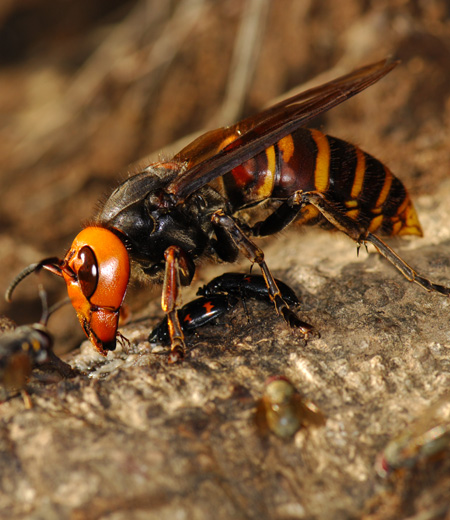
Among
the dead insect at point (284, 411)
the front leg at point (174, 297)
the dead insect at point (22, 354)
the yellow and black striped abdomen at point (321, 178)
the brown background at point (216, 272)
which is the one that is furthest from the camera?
the yellow and black striped abdomen at point (321, 178)

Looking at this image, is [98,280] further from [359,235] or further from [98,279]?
[359,235]

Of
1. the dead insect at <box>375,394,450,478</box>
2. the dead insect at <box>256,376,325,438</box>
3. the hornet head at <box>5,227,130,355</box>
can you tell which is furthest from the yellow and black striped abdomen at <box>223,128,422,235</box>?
the dead insect at <box>375,394,450,478</box>

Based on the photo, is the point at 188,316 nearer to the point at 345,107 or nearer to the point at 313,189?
the point at 313,189

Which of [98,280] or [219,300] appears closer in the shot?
[98,280]

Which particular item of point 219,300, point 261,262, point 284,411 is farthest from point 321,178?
point 284,411

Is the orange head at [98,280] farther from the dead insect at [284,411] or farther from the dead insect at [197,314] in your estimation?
the dead insect at [284,411]

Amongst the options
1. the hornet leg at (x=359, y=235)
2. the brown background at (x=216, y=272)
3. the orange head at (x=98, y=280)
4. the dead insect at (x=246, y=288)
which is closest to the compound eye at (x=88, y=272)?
the orange head at (x=98, y=280)

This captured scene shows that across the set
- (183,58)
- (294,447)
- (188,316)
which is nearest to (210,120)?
(183,58)

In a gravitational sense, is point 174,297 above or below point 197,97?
below
